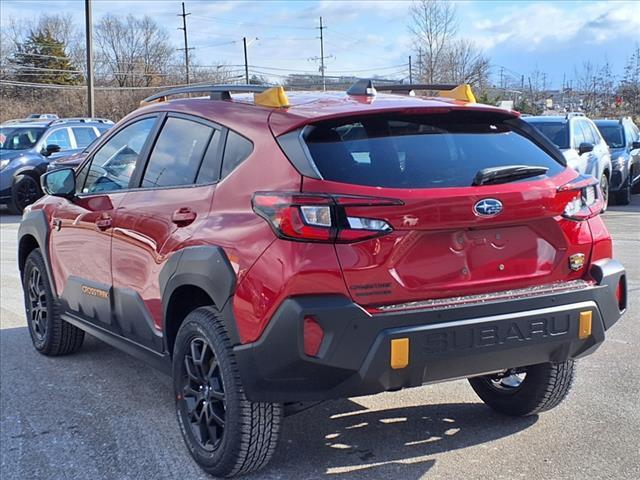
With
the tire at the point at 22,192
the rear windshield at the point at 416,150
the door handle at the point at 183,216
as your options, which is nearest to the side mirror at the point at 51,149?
the tire at the point at 22,192

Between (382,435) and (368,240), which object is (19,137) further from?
(368,240)

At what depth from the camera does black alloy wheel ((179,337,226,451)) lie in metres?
3.71

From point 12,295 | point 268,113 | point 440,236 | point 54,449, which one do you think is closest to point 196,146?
point 268,113

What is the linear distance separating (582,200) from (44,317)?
412 cm

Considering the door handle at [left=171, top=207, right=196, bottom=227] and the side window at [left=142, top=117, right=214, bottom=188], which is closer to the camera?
the door handle at [left=171, top=207, right=196, bottom=227]

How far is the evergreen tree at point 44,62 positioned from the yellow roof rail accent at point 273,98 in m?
65.3

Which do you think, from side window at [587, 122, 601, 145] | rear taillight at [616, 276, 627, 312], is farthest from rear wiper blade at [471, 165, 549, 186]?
side window at [587, 122, 601, 145]

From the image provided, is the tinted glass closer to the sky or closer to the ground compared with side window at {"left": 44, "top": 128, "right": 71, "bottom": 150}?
closer to the ground

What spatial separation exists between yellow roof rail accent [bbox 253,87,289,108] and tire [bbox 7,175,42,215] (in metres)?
14.2

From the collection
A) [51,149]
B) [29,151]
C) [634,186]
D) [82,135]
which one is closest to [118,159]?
[51,149]

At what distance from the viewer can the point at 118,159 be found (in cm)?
498

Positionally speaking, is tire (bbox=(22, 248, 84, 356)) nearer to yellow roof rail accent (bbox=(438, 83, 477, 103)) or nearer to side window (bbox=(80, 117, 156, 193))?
side window (bbox=(80, 117, 156, 193))

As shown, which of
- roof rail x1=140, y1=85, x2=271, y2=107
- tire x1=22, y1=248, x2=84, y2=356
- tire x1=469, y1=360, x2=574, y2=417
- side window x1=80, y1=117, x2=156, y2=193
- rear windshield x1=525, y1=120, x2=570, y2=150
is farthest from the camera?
rear windshield x1=525, y1=120, x2=570, y2=150

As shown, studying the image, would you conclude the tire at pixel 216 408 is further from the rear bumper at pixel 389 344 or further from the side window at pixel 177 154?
the side window at pixel 177 154
